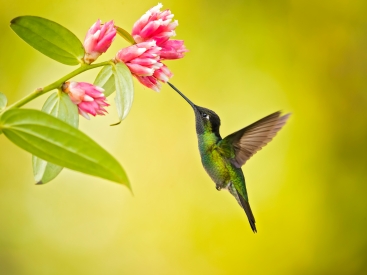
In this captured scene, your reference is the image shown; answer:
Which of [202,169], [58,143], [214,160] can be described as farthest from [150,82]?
[202,169]

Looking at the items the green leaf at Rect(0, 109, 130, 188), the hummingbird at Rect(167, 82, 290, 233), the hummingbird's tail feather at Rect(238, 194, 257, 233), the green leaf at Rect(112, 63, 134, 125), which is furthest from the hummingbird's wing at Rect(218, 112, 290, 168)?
the green leaf at Rect(0, 109, 130, 188)

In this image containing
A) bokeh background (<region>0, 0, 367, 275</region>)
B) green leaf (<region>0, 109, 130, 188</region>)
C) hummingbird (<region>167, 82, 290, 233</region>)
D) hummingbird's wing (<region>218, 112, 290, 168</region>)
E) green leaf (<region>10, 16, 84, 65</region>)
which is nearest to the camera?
green leaf (<region>0, 109, 130, 188</region>)

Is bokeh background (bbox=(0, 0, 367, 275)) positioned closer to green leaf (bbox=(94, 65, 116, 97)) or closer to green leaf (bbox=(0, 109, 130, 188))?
green leaf (bbox=(94, 65, 116, 97))

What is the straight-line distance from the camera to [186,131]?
7.97ft

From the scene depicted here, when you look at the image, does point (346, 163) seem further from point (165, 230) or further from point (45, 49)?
point (45, 49)

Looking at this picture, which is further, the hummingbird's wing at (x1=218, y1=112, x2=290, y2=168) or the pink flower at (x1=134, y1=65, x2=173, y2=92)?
the hummingbird's wing at (x1=218, y1=112, x2=290, y2=168)

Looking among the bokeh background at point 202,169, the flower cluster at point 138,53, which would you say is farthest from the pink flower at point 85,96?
the bokeh background at point 202,169

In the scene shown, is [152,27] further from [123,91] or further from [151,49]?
[123,91]

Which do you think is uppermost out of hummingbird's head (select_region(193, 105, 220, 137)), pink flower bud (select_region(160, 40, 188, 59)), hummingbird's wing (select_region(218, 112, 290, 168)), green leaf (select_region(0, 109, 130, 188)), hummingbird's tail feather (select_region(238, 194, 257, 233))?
pink flower bud (select_region(160, 40, 188, 59))

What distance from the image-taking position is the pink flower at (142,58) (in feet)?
2.68

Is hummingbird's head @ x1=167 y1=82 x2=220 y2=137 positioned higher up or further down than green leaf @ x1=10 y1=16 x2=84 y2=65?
further down

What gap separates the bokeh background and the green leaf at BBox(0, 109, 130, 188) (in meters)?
1.77

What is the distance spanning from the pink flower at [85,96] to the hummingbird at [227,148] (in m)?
0.48

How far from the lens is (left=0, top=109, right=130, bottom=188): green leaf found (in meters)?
0.51
